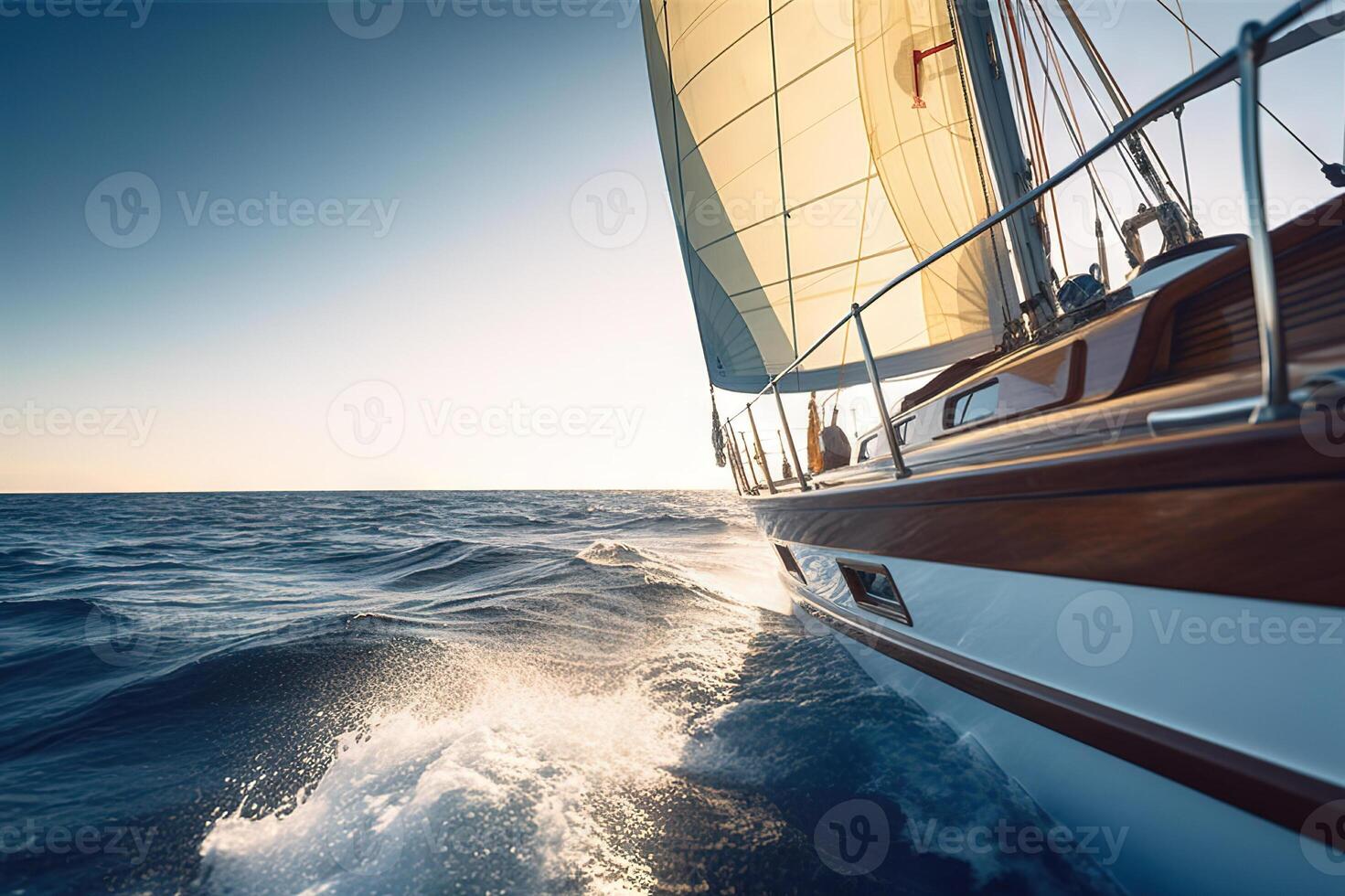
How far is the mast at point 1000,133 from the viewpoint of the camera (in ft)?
12.3

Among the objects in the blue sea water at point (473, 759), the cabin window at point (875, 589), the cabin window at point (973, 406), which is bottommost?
the blue sea water at point (473, 759)

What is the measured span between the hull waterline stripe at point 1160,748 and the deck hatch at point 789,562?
6.01 feet

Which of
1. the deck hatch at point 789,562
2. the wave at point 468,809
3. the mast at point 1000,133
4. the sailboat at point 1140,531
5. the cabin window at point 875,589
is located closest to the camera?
the sailboat at point 1140,531

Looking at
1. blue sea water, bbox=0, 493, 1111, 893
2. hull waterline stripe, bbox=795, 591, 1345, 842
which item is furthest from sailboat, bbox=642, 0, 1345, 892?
blue sea water, bbox=0, 493, 1111, 893

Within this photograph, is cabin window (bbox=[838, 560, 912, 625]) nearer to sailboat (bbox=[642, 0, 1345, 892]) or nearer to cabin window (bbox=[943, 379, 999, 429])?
sailboat (bbox=[642, 0, 1345, 892])

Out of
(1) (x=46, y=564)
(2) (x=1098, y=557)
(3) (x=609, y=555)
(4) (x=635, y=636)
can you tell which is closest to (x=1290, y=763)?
(2) (x=1098, y=557)

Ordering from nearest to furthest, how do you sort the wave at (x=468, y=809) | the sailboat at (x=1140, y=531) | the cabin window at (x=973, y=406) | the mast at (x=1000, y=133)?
1. the sailboat at (x=1140, y=531)
2. the wave at (x=468, y=809)
3. the cabin window at (x=973, y=406)
4. the mast at (x=1000, y=133)

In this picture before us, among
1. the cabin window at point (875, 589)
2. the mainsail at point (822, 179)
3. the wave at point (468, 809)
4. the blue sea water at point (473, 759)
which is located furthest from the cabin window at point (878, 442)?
the wave at point (468, 809)

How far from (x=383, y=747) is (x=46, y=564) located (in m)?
13.1

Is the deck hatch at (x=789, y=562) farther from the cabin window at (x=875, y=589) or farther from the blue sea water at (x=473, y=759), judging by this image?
the cabin window at (x=875, y=589)

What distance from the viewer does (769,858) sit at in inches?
86.6

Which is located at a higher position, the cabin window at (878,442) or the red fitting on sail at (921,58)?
the red fitting on sail at (921,58)

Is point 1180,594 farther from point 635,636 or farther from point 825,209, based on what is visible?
point 825,209

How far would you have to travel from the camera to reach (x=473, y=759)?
9.55ft
